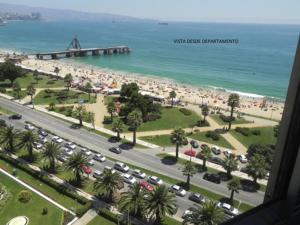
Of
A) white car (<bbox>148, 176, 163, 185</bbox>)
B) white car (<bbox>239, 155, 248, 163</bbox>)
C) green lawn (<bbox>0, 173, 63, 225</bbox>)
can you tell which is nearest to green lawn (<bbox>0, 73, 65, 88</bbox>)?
green lawn (<bbox>0, 173, 63, 225</bbox>)

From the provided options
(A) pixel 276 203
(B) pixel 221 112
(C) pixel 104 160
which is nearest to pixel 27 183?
(C) pixel 104 160

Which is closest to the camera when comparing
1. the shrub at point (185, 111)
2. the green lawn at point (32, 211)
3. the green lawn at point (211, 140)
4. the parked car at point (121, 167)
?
the green lawn at point (32, 211)

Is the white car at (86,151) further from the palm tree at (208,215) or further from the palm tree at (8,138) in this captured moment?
the palm tree at (208,215)

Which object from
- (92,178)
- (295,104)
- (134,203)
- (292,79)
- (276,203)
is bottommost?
(92,178)

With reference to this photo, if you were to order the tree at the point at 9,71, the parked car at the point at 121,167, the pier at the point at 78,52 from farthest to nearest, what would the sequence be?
the pier at the point at 78,52 < the tree at the point at 9,71 < the parked car at the point at 121,167

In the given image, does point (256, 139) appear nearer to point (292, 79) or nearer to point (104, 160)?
point (104, 160)

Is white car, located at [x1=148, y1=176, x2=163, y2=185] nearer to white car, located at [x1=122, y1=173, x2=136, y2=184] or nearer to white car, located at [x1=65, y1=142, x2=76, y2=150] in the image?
white car, located at [x1=122, y1=173, x2=136, y2=184]

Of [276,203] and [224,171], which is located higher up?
[276,203]

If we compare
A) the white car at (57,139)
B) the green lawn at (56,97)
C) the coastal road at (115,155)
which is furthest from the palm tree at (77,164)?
the green lawn at (56,97)
